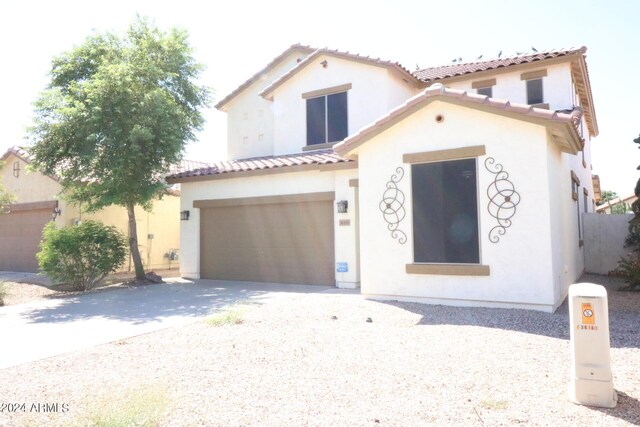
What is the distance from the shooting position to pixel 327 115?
14.7 meters

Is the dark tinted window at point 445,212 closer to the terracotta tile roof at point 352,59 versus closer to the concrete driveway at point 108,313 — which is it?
the concrete driveway at point 108,313

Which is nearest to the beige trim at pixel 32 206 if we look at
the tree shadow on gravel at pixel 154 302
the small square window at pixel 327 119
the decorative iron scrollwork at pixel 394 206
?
the tree shadow on gravel at pixel 154 302

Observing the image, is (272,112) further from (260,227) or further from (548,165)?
(548,165)

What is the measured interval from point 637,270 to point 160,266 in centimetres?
1691

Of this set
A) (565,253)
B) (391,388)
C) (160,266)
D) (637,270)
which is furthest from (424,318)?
(160,266)

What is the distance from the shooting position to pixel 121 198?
43.3 feet

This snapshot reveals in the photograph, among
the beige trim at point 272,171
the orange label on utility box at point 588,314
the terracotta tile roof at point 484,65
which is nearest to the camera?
the orange label on utility box at point 588,314

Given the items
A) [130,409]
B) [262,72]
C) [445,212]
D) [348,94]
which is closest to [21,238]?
[262,72]

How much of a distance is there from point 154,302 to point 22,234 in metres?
11.9

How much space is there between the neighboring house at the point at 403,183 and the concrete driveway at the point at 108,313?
1.62m

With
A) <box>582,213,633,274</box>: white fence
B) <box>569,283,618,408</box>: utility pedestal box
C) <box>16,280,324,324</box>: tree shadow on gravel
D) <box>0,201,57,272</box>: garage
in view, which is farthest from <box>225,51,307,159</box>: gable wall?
<box>569,283,618,408</box>: utility pedestal box

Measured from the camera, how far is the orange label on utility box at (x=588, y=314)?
4.27 m

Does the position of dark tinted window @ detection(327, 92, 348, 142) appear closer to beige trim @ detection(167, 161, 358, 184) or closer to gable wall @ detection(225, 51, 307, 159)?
beige trim @ detection(167, 161, 358, 184)

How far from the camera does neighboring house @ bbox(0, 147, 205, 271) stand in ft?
56.9
